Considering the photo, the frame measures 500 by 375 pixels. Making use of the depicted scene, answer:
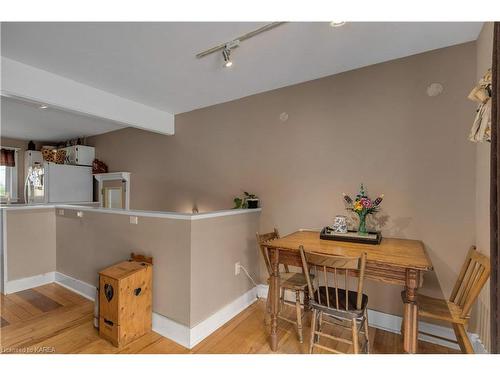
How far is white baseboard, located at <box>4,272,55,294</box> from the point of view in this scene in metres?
2.88

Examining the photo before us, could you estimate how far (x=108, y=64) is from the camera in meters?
2.24

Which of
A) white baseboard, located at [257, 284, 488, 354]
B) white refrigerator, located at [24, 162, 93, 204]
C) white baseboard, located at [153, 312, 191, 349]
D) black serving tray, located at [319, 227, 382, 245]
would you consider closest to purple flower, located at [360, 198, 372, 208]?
black serving tray, located at [319, 227, 382, 245]

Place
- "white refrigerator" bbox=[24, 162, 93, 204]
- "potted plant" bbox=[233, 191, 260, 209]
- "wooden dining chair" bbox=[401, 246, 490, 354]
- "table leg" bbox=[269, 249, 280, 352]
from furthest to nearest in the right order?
"white refrigerator" bbox=[24, 162, 93, 204]
"potted plant" bbox=[233, 191, 260, 209]
"table leg" bbox=[269, 249, 280, 352]
"wooden dining chair" bbox=[401, 246, 490, 354]

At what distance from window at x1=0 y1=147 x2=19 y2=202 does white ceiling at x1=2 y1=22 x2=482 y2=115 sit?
4224 millimetres

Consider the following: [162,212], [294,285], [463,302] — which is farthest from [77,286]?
[463,302]

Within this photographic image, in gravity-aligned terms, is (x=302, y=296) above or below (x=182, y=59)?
below

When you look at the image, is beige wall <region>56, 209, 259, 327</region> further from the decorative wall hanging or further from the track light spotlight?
the decorative wall hanging

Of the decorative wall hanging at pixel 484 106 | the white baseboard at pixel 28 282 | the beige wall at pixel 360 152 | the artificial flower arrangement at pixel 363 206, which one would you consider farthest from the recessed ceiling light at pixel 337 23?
the white baseboard at pixel 28 282

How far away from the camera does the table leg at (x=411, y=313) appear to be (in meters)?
1.51

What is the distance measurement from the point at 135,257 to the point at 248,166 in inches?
62.6

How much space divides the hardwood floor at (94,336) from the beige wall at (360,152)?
738 mm

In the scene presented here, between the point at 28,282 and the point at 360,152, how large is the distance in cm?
415
